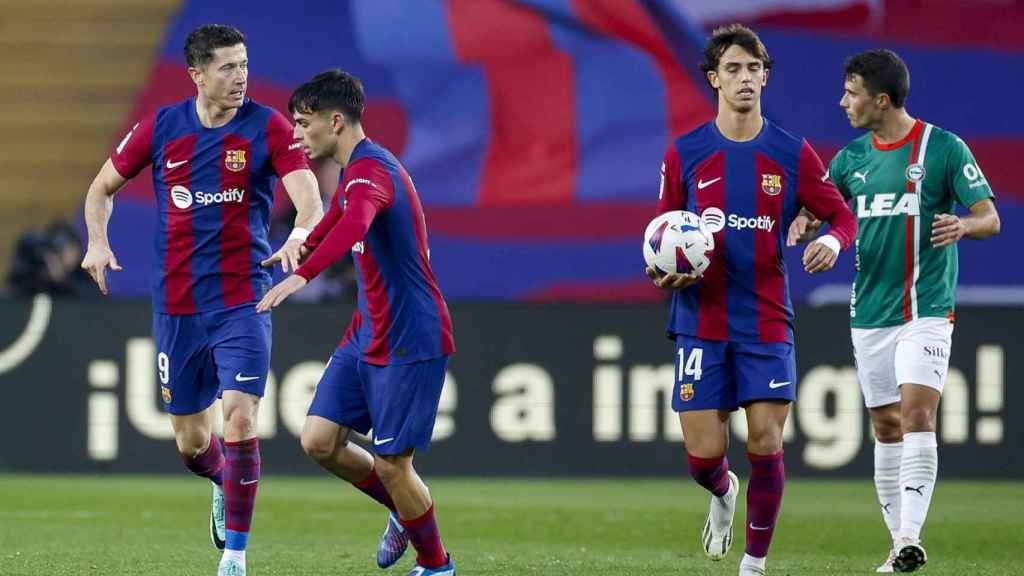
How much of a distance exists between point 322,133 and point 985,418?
701 centimetres

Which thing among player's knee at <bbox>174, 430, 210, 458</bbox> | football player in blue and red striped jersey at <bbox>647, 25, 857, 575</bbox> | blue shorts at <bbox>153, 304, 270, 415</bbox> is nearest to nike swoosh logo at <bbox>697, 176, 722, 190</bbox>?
football player in blue and red striped jersey at <bbox>647, 25, 857, 575</bbox>

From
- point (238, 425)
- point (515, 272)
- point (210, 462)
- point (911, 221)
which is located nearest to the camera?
point (238, 425)

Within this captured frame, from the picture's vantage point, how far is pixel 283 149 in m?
7.73

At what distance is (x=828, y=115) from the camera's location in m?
16.5

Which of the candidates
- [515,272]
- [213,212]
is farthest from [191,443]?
[515,272]

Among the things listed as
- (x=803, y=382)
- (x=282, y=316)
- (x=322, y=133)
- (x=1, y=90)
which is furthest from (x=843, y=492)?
(x=1, y=90)

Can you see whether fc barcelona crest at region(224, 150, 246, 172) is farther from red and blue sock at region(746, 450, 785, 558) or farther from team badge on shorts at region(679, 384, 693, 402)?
red and blue sock at region(746, 450, 785, 558)

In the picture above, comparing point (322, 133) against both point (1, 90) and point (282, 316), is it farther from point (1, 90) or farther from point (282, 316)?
point (1, 90)

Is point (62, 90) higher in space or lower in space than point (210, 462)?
higher

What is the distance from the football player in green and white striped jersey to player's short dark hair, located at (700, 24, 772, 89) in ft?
2.99

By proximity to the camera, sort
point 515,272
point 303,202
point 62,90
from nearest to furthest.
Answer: point 303,202 → point 515,272 → point 62,90

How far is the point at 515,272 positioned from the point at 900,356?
878 centimetres

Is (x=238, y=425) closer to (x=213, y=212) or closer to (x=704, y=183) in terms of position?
(x=213, y=212)

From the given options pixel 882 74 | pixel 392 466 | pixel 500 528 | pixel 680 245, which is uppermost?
pixel 882 74
